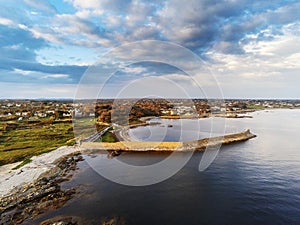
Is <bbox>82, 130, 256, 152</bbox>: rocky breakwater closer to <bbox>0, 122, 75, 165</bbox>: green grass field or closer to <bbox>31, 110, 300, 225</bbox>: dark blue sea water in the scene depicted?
<bbox>0, 122, 75, 165</bbox>: green grass field

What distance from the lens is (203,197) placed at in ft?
45.1

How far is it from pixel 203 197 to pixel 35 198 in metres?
11.8

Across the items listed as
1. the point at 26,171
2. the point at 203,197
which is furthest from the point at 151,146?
the point at 26,171

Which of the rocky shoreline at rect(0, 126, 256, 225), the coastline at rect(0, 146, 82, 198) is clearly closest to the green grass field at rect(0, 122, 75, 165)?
the coastline at rect(0, 146, 82, 198)

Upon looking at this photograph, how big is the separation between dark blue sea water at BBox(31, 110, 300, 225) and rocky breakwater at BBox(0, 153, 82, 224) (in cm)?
83

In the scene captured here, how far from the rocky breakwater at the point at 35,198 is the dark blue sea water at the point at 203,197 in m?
0.83

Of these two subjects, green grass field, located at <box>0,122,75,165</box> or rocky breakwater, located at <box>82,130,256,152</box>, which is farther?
rocky breakwater, located at <box>82,130,256,152</box>

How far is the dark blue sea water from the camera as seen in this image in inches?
456

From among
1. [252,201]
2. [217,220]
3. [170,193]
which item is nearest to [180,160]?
[170,193]

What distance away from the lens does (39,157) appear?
22.8 m

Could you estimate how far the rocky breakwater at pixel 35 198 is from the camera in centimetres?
1168

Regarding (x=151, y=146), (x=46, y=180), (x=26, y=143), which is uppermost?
(x=151, y=146)

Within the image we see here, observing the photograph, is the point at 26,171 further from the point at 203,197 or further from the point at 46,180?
Answer: the point at 203,197

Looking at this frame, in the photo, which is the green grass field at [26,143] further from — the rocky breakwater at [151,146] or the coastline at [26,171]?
the rocky breakwater at [151,146]
